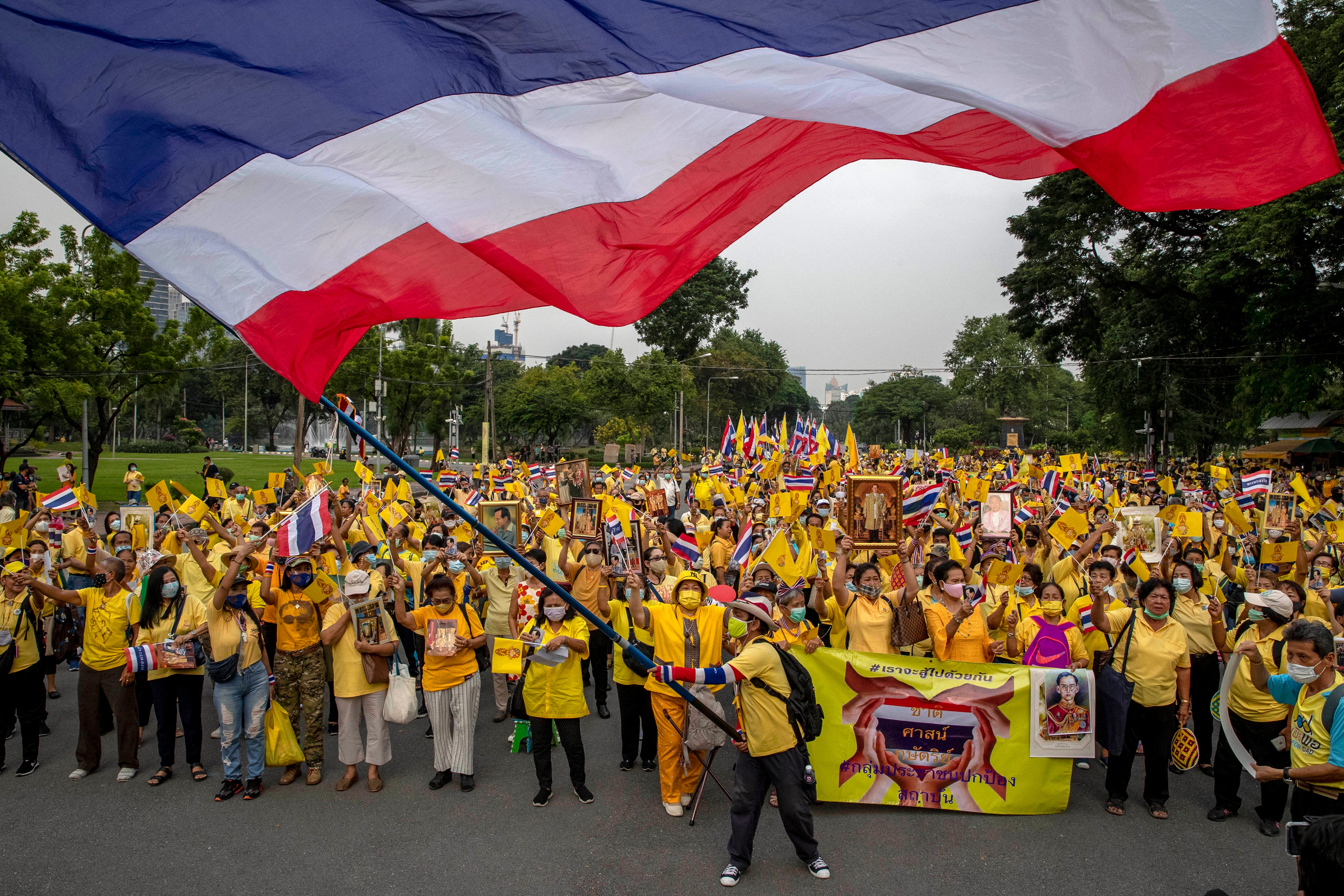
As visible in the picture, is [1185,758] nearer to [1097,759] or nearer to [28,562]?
[1097,759]

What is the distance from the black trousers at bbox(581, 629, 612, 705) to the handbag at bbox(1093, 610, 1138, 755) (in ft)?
14.0

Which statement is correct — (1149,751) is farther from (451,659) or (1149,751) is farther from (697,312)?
(697,312)

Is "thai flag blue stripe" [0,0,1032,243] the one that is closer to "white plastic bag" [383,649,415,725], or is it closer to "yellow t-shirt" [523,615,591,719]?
"yellow t-shirt" [523,615,591,719]

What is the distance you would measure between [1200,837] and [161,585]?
296 inches

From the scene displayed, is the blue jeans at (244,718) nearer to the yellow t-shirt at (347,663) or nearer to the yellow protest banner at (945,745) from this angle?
the yellow t-shirt at (347,663)

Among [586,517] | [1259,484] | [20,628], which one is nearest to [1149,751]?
[586,517]

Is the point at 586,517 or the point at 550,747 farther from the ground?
the point at 586,517

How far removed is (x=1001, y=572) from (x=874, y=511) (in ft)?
4.24

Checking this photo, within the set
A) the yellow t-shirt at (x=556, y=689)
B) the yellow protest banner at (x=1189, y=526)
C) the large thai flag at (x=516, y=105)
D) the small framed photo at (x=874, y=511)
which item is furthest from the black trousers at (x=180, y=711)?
the yellow protest banner at (x=1189, y=526)

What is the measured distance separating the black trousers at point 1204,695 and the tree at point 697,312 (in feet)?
186

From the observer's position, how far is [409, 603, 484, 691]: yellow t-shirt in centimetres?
662

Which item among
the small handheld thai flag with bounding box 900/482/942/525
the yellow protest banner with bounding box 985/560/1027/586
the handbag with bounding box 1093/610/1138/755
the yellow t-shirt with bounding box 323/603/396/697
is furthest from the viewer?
the small handheld thai flag with bounding box 900/482/942/525

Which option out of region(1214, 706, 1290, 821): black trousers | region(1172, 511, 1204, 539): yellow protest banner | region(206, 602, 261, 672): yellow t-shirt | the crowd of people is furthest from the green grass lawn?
region(1214, 706, 1290, 821): black trousers

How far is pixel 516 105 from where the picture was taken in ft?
12.3
